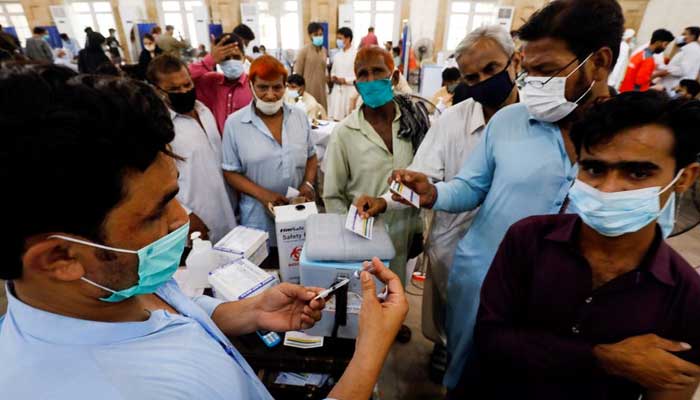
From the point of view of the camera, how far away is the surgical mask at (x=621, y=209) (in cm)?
101

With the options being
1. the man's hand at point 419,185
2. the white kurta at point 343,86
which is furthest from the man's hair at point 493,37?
the white kurta at point 343,86

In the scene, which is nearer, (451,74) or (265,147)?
(265,147)

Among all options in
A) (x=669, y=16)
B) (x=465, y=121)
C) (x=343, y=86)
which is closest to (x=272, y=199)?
(x=465, y=121)

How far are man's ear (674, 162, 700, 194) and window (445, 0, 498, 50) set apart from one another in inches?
511

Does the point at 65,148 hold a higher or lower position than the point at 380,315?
higher

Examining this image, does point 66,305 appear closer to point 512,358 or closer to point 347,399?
point 347,399

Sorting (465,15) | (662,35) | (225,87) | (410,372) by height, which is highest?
(465,15)

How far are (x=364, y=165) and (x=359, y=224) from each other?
0.75 meters

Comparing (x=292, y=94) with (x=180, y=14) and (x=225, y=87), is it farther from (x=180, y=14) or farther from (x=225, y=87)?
(x=180, y=14)

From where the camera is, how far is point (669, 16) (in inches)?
388

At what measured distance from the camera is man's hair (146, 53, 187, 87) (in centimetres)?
212

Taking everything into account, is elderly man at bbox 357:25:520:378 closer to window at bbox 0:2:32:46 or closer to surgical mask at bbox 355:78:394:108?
surgical mask at bbox 355:78:394:108

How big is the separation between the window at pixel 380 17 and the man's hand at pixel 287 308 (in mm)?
13027

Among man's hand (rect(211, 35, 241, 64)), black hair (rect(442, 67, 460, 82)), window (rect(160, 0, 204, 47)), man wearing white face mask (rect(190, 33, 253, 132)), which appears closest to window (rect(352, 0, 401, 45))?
window (rect(160, 0, 204, 47))
